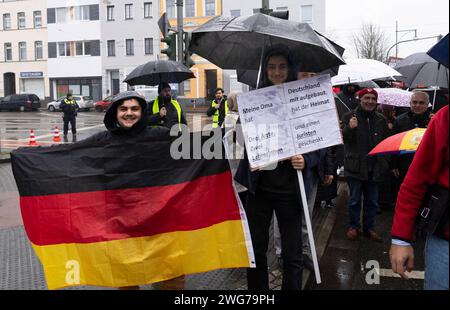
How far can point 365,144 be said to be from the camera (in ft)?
18.9

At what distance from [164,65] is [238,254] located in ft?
15.1

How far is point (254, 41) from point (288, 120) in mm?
889

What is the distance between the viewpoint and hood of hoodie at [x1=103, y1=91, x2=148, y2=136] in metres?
3.73

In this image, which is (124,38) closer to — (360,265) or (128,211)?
(360,265)

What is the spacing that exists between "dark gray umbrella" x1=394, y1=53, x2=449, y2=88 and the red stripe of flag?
205 inches

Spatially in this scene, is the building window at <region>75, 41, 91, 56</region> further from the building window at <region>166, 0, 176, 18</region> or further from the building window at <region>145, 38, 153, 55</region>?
the building window at <region>166, 0, 176, 18</region>

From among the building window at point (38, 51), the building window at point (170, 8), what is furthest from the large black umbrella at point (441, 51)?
the building window at point (38, 51)

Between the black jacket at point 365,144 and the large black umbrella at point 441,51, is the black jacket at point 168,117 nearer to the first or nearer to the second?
the black jacket at point 365,144

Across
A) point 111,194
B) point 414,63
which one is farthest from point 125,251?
point 414,63

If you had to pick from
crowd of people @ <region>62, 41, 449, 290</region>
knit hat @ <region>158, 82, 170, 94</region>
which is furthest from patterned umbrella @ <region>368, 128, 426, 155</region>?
knit hat @ <region>158, 82, 170, 94</region>

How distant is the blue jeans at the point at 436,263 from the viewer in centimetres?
212

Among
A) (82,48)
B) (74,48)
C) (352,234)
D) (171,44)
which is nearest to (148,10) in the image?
(82,48)
